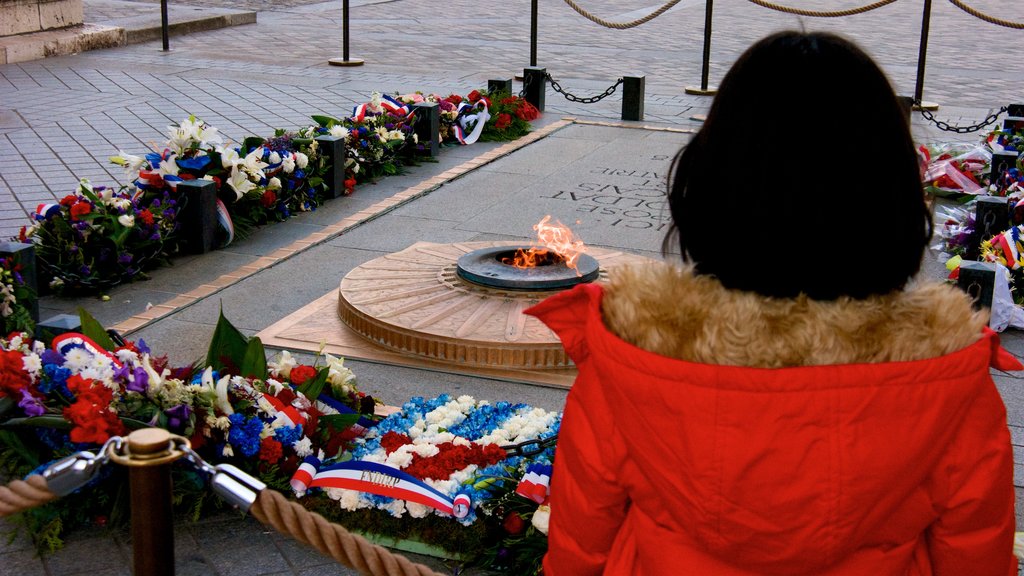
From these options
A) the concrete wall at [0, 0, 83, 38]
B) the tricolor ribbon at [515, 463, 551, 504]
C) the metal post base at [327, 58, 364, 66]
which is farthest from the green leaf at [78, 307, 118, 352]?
the concrete wall at [0, 0, 83, 38]

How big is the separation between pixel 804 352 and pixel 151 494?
1.02 metres

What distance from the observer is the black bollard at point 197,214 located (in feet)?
18.0

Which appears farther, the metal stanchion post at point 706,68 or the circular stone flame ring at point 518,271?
the metal stanchion post at point 706,68

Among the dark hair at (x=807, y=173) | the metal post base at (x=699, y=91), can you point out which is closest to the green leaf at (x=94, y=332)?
the dark hair at (x=807, y=173)

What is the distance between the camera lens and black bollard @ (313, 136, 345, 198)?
6688 mm

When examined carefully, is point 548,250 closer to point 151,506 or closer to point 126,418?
point 126,418

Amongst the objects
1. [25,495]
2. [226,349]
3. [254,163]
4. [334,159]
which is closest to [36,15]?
[334,159]

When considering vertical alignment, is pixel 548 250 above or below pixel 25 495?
below

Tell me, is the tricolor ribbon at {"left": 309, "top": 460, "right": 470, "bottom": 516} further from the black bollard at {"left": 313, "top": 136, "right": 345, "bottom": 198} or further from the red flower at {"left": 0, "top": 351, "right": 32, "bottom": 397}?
the black bollard at {"left": 313, "top": 136, "right": 345, "bottom": 198}

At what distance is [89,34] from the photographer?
12328 millimetres

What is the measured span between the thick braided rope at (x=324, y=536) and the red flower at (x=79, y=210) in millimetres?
3500

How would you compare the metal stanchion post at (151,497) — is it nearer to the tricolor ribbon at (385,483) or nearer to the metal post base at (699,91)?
the tricolor ribbon at (385,483)

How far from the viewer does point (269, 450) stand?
2986 millimetres

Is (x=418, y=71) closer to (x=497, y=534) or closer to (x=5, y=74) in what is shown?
(x=5, y=74)
